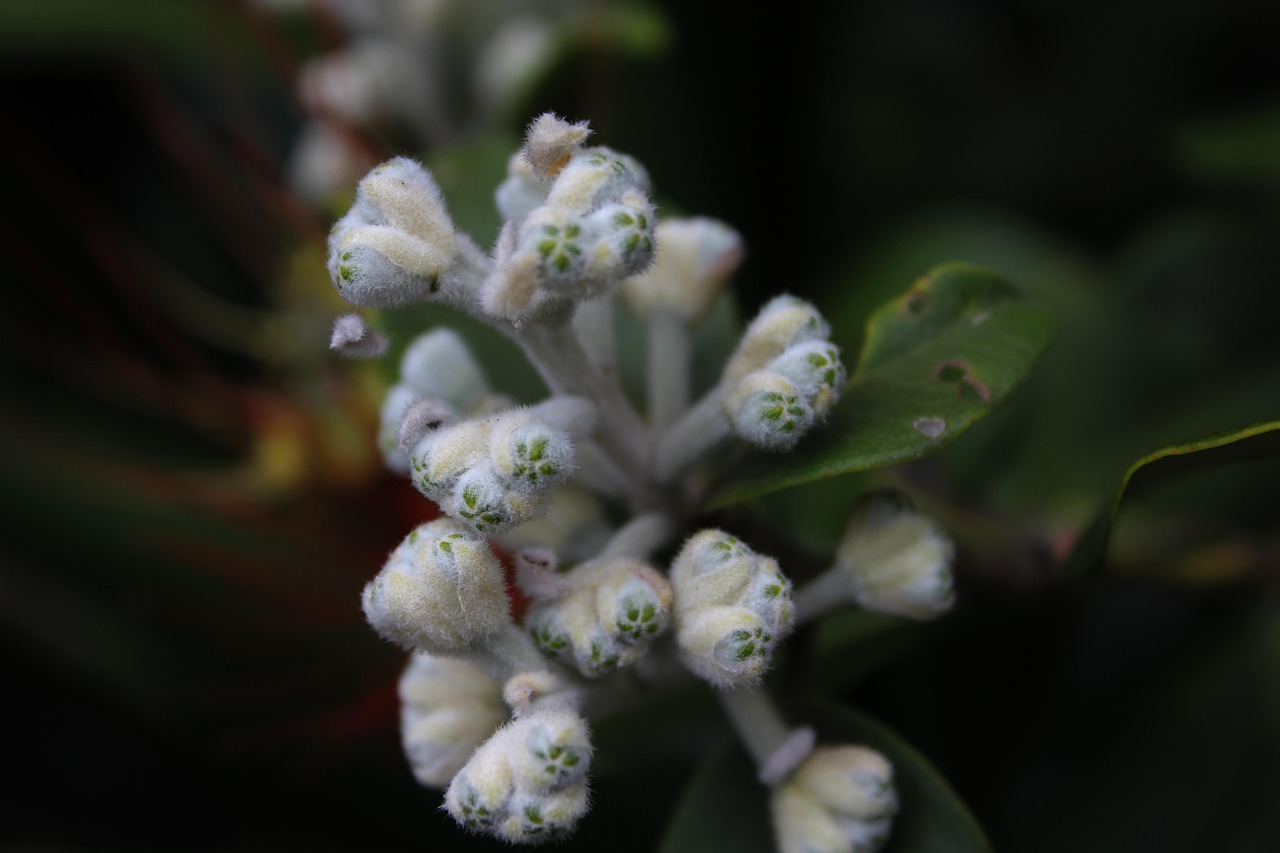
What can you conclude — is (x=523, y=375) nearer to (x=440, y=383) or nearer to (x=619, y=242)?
(x=440, y=383)

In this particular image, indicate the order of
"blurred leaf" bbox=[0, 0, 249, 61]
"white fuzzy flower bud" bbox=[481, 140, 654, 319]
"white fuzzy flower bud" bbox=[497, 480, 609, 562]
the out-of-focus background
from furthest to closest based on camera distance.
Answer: "blurred leaf" bbox=[0, 0, 249, 61], the out-of-focus background, "white fuzzy flower bud" bbox=[497, 480, 609, 562], "white fuzzy flower bud" bbox=[481, 140, 654, 319]

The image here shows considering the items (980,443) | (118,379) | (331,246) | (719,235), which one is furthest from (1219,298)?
(118,379)

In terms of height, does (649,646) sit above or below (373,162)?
below

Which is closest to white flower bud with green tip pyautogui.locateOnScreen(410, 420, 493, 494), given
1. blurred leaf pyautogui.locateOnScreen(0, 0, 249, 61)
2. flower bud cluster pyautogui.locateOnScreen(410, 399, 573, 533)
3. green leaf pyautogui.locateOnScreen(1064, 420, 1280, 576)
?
flower bud cluster pyautogui.locateOnScreen(410, 399, 573, 533)

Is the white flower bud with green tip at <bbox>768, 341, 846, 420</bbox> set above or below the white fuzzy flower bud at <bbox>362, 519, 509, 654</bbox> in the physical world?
above

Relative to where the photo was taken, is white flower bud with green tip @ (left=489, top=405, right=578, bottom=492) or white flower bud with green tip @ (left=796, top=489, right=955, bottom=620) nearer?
white flower bud with green tip @ (left=489, top=405, right=578, bottom=492)

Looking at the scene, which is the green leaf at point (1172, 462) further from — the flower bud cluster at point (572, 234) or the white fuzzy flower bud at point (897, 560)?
the flower bud cluster at point (572, 234)

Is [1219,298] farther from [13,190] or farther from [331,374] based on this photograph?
[13,190]

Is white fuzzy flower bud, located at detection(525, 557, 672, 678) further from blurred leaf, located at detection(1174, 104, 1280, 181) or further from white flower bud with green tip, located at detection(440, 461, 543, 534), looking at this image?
blurred leaf, located at detection(1174, 104, 1280, 181)

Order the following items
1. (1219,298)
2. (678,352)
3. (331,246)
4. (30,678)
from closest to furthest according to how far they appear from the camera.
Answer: (331,246)
(678,352)
(1219,298)
(30,678)
